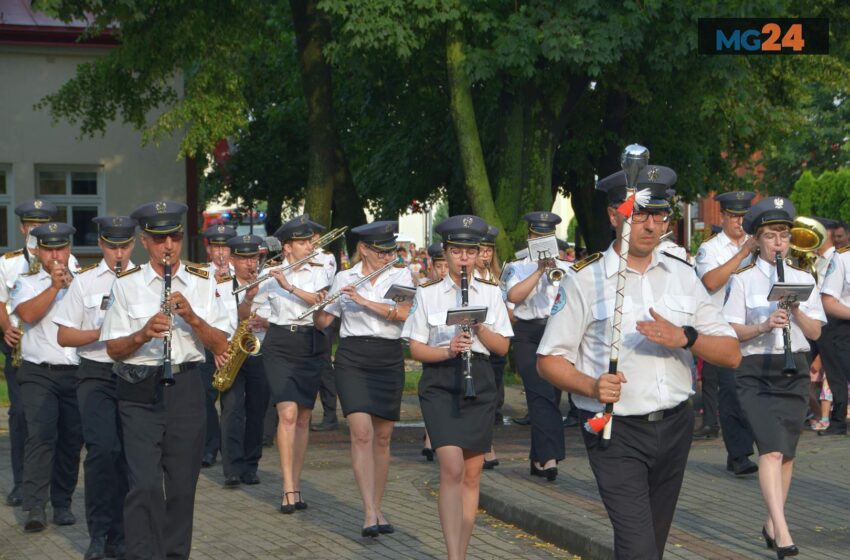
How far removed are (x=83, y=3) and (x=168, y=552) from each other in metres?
14.6

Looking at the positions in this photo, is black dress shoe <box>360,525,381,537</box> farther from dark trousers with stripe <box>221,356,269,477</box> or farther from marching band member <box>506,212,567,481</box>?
dark trousers with stripe <box>221,356,269,477</box>

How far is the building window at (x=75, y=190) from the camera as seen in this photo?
28719mm

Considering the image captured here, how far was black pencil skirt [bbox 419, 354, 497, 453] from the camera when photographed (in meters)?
7.88

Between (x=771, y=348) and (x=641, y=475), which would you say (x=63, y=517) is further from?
(x=641, y=475)

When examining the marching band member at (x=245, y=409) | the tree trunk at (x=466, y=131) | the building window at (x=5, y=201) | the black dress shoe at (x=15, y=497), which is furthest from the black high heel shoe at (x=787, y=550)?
the building window at (x=5, y=201)

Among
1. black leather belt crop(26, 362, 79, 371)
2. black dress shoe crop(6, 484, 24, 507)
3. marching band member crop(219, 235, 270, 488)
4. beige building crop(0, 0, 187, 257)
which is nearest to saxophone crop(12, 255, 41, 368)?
black leather belt crop(26, 362, 79, 371)

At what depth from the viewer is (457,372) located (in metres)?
8.05

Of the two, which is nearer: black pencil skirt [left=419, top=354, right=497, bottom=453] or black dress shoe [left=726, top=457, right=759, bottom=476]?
black pencil skirt [left=419, top=354, right=497, bottom=453]

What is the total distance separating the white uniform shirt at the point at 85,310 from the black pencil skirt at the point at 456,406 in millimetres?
1858

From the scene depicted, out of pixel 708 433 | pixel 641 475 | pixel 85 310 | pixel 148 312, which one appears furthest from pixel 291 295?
pixel 641 475

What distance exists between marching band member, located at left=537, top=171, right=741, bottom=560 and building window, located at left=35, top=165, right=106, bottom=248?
948 inches

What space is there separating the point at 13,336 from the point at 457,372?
3505 millimetres

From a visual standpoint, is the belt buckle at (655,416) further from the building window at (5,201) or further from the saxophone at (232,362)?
the building window at (5,201)

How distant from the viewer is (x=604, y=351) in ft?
19.0
